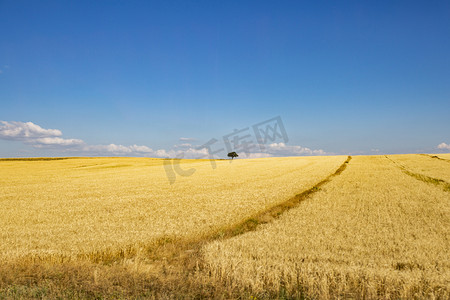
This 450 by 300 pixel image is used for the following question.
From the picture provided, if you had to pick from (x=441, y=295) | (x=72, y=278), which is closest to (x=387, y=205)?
(x=441, y=295)

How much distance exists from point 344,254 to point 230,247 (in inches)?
132

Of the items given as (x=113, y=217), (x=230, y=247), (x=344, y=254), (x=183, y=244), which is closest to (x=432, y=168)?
(x=344, y=254)

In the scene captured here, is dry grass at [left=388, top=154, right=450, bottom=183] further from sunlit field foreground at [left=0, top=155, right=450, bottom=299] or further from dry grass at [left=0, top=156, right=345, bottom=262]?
dry grass at [left=0, top=156, right=345, bottom=262]

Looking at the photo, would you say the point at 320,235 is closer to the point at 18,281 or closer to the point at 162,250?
the point at 162,250

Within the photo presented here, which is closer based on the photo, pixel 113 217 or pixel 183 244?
pixel 183 244

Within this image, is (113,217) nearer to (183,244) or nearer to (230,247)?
(183,244)

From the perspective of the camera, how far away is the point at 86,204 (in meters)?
16.6

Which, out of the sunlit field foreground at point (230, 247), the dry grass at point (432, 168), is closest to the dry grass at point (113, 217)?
the sunlit field foreground at point (230, 247)

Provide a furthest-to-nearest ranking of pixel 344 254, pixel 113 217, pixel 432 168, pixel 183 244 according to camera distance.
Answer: pixel 432 168
pixel 113 217
pixel 183 244
pixel 344 254

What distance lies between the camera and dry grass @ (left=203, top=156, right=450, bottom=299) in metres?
5.83

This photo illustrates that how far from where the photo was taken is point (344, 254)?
7895 mm

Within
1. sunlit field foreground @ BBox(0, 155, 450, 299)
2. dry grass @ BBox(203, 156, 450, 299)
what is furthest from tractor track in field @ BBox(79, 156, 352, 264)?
dry grass @ BBox(203, 156, 450, 299)

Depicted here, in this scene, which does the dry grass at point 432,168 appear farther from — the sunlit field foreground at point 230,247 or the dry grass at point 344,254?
the dry grass at point 344,254

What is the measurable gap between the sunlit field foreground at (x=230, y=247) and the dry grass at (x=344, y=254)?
3 centimetres
